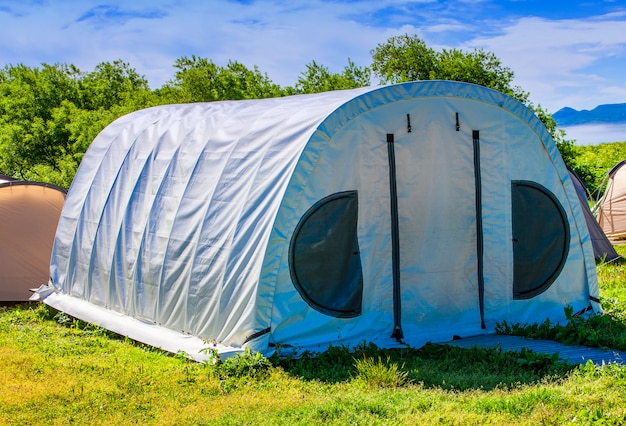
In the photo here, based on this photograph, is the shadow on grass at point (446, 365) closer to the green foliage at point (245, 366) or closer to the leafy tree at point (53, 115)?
the green foliage at point (245, 366)

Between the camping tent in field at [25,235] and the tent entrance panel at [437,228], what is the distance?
6236mm

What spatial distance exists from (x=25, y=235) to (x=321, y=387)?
23.4ft

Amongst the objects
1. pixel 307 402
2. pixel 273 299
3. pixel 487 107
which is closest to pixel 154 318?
pixel 273 299

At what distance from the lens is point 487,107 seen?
955 centimetres

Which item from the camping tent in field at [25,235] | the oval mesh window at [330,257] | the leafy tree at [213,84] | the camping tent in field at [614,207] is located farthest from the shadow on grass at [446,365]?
the leafy tree at [213,84]

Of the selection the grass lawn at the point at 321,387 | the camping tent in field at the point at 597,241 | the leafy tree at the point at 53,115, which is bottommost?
the grass lawn at the point at 321,387

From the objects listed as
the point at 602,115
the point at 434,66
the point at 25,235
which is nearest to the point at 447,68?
the point at 434,66

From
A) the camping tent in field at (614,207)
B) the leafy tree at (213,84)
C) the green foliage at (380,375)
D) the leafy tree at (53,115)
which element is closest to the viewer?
the green foliage at (380,375)

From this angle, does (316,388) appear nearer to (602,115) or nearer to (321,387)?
(321,387)

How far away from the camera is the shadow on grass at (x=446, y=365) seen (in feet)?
24.0

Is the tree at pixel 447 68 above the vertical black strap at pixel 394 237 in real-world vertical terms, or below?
above

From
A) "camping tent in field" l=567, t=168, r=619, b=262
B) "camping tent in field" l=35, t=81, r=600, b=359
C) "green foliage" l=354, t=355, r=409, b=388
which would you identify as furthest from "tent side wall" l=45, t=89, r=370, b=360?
"camping tent in field" l=567, t=168, r=619, b=262

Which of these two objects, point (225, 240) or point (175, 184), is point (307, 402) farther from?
point (175, 184)

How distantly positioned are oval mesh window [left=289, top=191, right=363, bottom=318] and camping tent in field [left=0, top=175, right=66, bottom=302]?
5.73 meters
